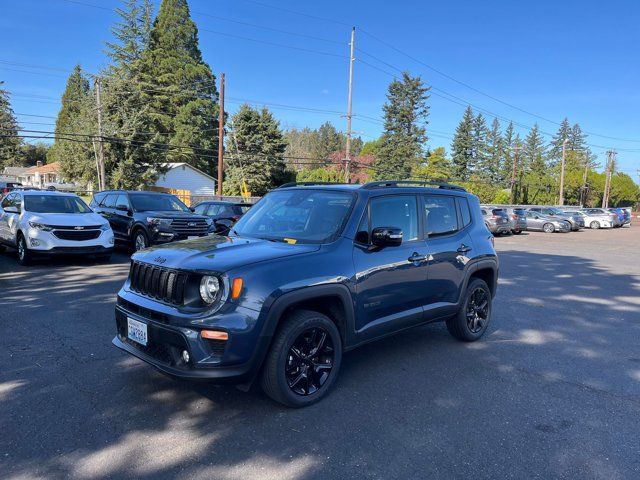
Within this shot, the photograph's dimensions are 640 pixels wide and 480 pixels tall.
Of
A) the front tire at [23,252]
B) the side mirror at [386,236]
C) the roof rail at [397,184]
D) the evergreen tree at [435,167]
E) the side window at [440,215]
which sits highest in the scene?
the evergreen tree at [435,167]

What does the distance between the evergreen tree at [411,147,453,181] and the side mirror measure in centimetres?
5956

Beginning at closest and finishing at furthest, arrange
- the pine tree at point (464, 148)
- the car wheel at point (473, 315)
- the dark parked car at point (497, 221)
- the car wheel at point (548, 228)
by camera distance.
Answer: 1. the car wheel at point (473, 315)
2. the dark parked car at point (497, 221)
3. the car wheel at point (548, 228)
4. the pine tree at point (464, 148)

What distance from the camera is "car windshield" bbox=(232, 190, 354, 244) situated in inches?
163

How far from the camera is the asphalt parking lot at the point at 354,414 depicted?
2941mm

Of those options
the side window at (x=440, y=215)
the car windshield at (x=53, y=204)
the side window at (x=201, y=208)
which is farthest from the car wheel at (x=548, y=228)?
the side window at (x=440, y=215)

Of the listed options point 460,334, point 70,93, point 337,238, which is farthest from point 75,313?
point 70,93

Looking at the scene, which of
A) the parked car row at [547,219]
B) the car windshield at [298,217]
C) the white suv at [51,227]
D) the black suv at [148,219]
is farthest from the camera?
the parked car row at [547,219]

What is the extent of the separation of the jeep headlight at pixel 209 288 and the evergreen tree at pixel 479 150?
3031 inches

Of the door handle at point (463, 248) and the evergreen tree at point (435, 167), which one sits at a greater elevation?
the evergreen tree at point (435, 167)

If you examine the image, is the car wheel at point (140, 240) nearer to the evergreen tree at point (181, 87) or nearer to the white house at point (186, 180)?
the white house at point (186, 180)

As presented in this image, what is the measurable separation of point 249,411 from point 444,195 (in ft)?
10.4

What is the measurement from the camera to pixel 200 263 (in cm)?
345

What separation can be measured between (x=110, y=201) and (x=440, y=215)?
11272 millimetres

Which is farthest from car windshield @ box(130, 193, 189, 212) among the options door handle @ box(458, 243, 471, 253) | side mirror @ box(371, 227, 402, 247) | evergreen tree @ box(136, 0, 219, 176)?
evergreen tree @ box(136, 0, 219, 176)
